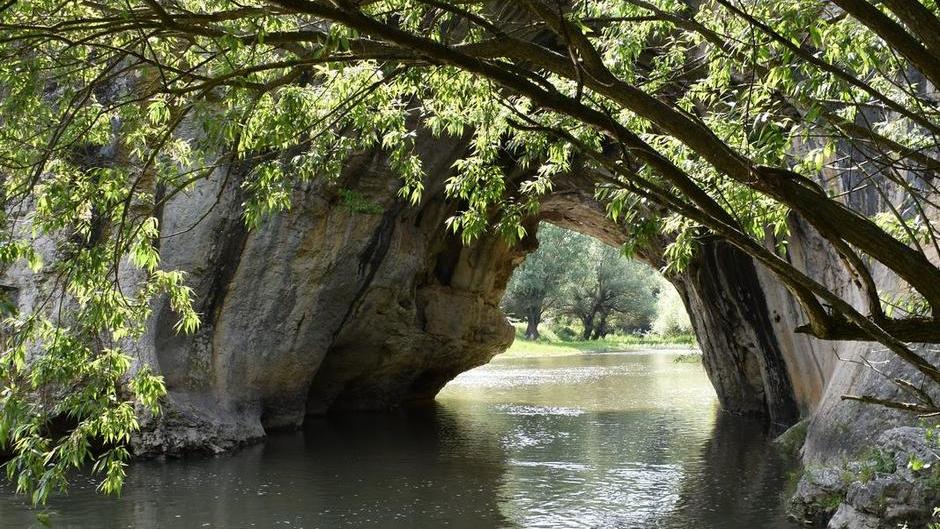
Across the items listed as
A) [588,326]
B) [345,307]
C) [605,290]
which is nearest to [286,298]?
[345,307]

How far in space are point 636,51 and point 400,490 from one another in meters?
8.15

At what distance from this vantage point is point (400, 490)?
43.1ft

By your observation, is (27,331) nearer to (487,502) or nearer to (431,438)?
(487,502)

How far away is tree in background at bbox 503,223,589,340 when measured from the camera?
52.0 meters

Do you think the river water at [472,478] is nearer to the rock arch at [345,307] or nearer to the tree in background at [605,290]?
the rock arch at [345,307]

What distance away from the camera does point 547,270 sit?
172 feet

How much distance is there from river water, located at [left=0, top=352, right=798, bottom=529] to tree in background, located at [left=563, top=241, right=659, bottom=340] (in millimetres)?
32243

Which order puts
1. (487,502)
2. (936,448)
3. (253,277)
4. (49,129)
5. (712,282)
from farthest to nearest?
(712,282), (253,277), (487,502), (936,448), (49,129)

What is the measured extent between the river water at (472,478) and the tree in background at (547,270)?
2928 centimetres

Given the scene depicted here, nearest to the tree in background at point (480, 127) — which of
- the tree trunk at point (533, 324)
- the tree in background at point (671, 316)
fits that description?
the tree trunk at point (533, 324)

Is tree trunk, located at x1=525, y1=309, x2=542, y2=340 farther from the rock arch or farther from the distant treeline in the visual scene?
the rock arch

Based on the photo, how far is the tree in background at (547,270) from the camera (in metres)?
52.0

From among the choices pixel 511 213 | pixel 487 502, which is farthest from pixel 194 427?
pixel 511 213

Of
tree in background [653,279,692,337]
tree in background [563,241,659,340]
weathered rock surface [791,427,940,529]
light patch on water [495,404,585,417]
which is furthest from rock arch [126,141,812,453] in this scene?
tree in background [563,241,659,340]
